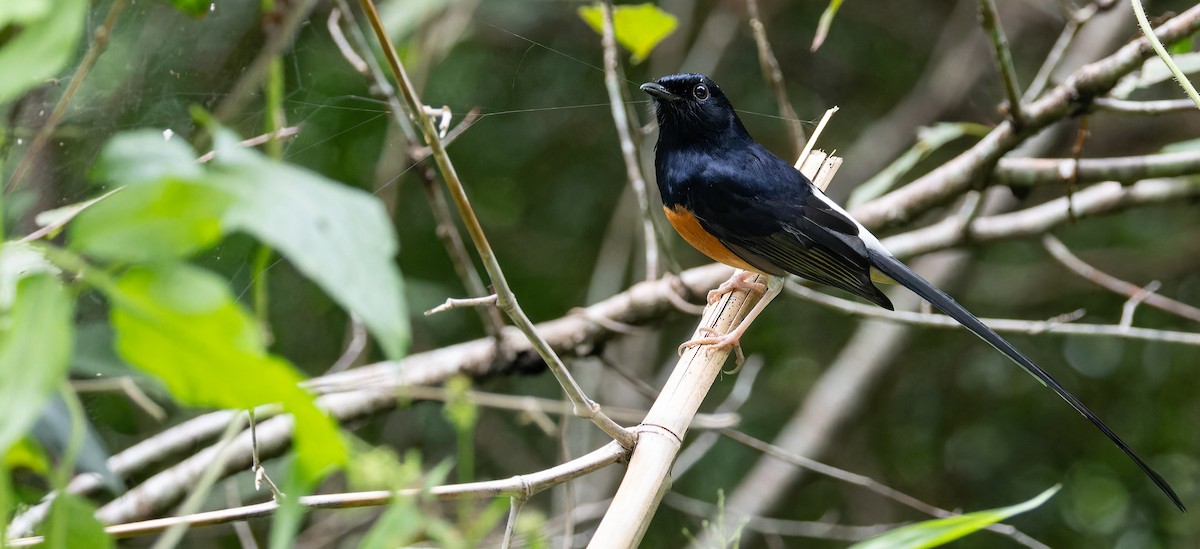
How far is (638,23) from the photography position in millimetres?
2471

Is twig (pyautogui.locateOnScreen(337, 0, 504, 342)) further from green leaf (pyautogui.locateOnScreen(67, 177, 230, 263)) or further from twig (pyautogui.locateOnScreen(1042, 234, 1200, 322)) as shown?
twig (pyautogui.locateOnScreen(1042, 234, 1200, 322))

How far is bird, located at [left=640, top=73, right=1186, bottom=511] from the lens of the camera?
9.09 feet

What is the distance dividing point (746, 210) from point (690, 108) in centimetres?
35

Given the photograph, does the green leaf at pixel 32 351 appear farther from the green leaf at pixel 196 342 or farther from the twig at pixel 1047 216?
the twig at pixel 1047 216

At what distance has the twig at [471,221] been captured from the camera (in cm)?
102

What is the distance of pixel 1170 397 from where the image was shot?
16.5 ft

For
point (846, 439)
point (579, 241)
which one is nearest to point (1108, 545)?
point (846, 439)

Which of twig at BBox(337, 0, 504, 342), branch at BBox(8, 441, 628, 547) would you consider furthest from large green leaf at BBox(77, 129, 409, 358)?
twig at BBox(337, 0, 504, 342)

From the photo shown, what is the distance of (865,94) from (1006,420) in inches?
79.2

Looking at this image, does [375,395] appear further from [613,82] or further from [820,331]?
[820,331]

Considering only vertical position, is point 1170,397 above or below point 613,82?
below

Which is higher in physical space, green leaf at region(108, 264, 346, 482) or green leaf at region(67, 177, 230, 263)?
green leaf at region(67, 177, 230, 263)

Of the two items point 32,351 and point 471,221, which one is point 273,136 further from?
point 32,351

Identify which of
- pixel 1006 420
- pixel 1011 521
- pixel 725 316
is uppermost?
pixel 725 316
